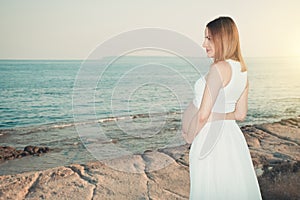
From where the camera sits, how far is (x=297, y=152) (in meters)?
4.16

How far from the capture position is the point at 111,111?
17.6m

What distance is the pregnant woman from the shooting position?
2109mm

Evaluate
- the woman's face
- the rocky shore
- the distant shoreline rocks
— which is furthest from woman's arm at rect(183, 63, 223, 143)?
the distant shoreline rocks

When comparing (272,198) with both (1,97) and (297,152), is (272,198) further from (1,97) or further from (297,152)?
(1,97)

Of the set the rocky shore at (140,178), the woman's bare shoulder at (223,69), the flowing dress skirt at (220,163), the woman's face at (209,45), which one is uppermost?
the woman's face at (209,45)

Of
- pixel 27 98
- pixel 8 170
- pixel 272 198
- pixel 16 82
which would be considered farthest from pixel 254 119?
pixel 16 82

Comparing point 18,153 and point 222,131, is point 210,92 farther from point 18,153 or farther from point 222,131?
point 18,153

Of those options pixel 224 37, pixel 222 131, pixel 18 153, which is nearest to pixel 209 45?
pixel 224 37

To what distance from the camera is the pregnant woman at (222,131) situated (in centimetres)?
211

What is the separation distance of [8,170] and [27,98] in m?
22.7

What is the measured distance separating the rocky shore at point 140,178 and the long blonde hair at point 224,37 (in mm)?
1529

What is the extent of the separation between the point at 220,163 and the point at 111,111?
1546cm

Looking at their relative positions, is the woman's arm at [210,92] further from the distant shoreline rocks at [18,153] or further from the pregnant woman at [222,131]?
the distant shoreline rocks at [18,153]

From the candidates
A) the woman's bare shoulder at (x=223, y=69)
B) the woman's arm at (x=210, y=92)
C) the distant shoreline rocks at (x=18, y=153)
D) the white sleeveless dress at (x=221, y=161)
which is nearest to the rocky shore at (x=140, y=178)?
the white sleeveless dress at (x=221, y=161)
